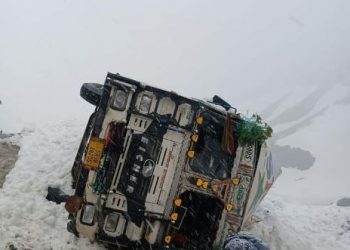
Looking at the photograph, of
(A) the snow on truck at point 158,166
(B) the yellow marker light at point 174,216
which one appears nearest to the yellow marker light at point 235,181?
(A) the snow on truck at point 158,166

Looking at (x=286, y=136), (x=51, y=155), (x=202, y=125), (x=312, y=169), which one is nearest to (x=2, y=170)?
(x=51, y=155)

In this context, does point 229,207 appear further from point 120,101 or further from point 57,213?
point 57,213

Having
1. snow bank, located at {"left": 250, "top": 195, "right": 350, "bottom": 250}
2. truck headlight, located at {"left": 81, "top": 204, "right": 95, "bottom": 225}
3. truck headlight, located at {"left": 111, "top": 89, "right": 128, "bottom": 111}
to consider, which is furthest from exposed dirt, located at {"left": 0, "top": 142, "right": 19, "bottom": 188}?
snow bank, located at {"left": 250, "top": 195, "right": 350, "bottom": 250}

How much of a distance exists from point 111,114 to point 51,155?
3.49 meters

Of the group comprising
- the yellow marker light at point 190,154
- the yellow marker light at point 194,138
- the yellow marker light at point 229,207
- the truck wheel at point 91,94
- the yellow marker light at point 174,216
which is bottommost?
the yellow marker light at point 174,216

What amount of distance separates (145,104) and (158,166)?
70 cm

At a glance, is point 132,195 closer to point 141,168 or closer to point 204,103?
point 141,168

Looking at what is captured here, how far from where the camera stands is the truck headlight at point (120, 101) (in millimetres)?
5637

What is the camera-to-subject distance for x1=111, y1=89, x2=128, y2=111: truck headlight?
564 cm

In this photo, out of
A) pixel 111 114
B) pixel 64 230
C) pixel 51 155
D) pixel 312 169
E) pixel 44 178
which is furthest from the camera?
pixel 312 169

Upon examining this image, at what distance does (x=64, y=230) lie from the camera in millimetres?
6480

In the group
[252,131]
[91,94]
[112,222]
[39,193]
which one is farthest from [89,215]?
[91,94]

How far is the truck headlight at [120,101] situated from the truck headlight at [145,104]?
0.18 meters

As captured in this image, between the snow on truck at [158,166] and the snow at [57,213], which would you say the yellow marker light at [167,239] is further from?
the snow at [57,213]
